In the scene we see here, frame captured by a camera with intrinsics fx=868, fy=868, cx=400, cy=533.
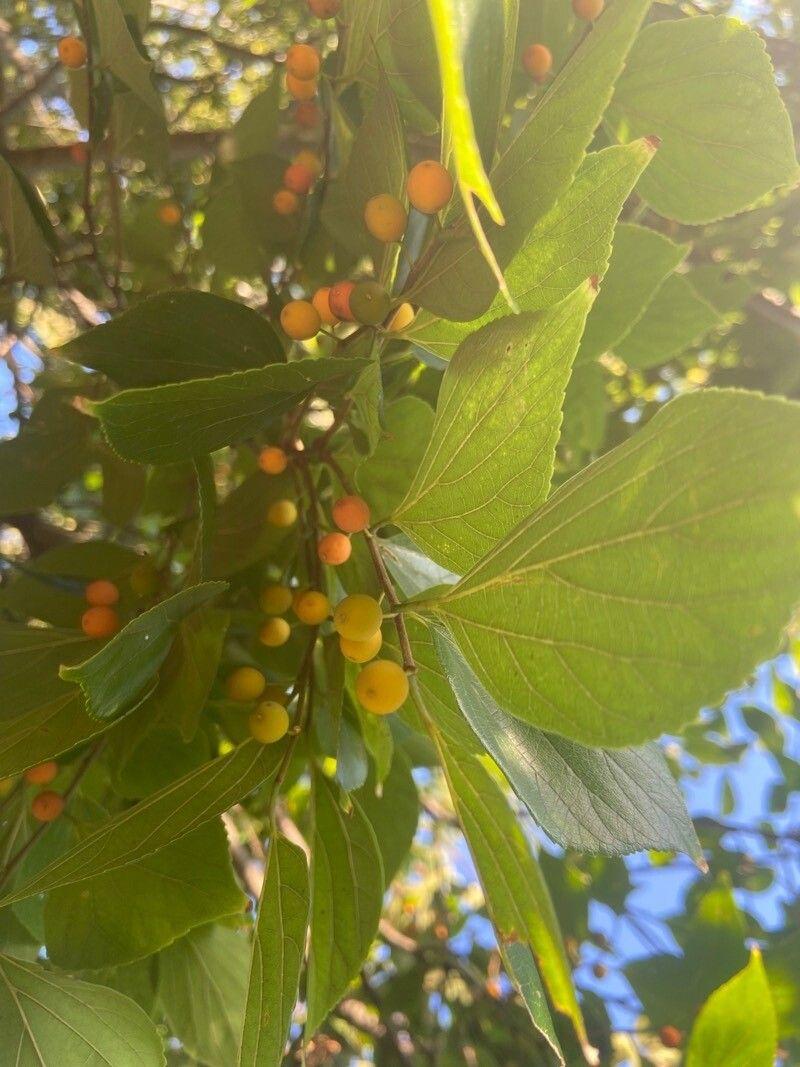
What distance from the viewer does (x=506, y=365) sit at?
654 millimetres

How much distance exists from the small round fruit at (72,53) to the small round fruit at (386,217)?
24.8 inches

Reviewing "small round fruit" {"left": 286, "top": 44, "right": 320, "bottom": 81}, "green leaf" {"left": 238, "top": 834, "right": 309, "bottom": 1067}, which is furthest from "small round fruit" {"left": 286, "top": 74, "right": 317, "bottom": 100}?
"green leaf" {"left": 238, "top": 834, "right": 309, "bottom": 1067}

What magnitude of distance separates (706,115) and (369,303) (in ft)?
1.82

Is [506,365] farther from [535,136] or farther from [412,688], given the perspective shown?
[412,688]

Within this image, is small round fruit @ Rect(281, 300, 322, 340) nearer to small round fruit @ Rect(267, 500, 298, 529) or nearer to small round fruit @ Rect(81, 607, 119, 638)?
small round fruit @ Rect(267, 500, 298, 529)

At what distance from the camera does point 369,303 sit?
793mm

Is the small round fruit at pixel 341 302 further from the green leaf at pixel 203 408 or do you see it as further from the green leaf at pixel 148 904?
the green leaf at pixel 148 904

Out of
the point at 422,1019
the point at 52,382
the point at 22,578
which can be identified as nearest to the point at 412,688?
the point at 22,578

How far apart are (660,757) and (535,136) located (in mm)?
558

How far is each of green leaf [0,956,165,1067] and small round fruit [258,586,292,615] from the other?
17.0 inches

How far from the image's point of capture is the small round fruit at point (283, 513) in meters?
1.11

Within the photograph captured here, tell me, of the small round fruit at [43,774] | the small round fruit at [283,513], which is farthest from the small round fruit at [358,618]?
the small round fruit at [43,774]

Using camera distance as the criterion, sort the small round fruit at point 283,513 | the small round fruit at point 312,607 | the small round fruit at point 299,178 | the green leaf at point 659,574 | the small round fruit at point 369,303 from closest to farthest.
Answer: the green leaf at point 659,574
the small round fruit at point 369,303
the small round fruit at point 312,607
the small round fruit at point 283,513
the small round fruit at point 299,178

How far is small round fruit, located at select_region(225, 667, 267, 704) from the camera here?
96 centimetres
